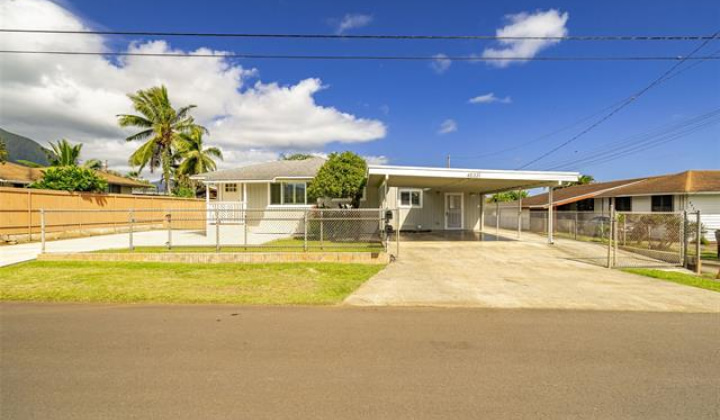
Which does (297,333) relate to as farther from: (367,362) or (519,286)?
(519,286)

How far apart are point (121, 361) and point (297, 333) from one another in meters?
2.02

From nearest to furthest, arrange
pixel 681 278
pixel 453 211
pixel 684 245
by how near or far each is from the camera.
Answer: pixel 681 278 < pixel 684 245 < pixel 453 211

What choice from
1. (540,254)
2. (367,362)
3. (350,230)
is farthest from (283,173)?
(367,362)

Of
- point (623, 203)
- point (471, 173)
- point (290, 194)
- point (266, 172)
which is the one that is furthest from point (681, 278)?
point (623, 203)

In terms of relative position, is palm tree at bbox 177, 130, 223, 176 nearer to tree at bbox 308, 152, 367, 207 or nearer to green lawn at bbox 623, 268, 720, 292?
tree at bbox 308, 152, 367, 207

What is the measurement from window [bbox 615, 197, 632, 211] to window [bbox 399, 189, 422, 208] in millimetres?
15145

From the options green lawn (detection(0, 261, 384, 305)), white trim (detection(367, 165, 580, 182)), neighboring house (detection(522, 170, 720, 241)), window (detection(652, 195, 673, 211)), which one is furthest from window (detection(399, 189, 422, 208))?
window (detection(652, 195, 673, 211))

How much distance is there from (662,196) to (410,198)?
15.8 m

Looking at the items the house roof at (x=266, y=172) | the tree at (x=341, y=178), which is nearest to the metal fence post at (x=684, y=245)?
the tree at (x=341, y=178)

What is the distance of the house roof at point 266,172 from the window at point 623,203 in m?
21.9

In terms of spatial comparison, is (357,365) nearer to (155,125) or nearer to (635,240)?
(635,240)

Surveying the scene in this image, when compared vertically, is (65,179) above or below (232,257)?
above

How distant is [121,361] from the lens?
3648mm

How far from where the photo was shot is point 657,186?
21453mm
